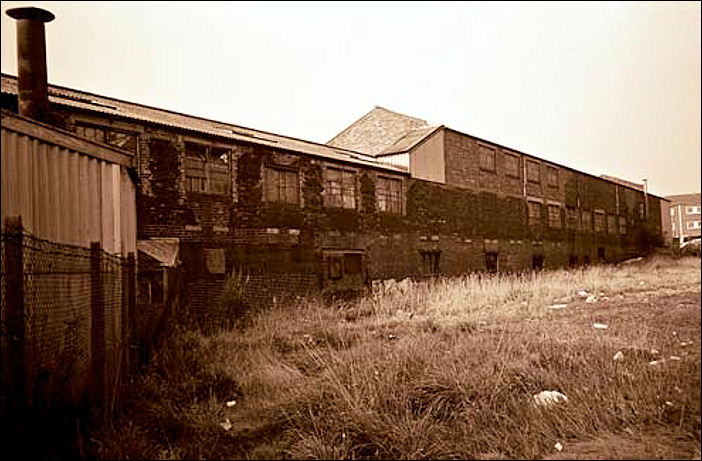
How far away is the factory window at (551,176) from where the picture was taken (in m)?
31.2

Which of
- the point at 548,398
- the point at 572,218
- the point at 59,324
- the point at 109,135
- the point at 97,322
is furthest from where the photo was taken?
the point at 572,218

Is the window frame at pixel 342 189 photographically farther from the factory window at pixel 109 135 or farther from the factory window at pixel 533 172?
the factory window at pixel 533 172

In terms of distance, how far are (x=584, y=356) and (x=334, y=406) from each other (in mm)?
3011

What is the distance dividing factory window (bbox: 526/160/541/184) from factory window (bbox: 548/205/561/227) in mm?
1779

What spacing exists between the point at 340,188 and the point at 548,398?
1443 centimetres

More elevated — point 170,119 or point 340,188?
point 170,119

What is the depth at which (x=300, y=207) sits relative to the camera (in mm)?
17953

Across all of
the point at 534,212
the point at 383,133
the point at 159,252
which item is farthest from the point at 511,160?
the point at 159,252

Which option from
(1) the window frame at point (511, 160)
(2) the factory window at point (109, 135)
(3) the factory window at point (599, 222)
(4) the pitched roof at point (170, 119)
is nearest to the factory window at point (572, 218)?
(3) the factory window at point (599, 222)

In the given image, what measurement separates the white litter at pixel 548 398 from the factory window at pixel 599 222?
31310mm

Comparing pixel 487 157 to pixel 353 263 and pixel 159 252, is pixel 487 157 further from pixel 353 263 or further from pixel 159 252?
pixel 159 252

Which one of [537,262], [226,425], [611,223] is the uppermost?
[611,223]

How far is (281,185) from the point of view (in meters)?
17.5

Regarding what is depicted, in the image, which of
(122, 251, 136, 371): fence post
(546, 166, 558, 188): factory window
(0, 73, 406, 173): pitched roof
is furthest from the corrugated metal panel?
(546, 166, 558, 188): factory window
